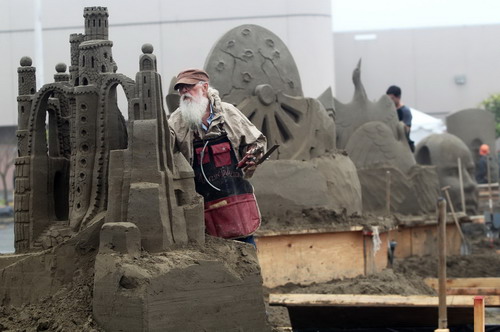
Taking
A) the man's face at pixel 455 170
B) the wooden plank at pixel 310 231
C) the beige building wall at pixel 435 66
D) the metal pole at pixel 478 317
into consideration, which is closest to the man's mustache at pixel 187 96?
the metal pole at pixel 478 317

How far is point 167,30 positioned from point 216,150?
16.4m

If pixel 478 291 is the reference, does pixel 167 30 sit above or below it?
above

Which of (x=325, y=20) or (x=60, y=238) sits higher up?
(x=325, y=20)

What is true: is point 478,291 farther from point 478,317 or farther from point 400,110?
point 400,110

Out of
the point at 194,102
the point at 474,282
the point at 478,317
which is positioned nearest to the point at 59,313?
the point at 194,102

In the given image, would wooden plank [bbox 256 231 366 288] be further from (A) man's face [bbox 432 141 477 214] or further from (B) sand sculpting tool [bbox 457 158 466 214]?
(A) man's face [bbox 432 141 477 214]

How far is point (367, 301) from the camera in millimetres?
8602

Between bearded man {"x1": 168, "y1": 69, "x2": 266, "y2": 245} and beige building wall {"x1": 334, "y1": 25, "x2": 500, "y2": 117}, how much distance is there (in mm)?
29615

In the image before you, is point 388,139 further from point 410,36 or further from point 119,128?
point 410,36

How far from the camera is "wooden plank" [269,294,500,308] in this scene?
846cm

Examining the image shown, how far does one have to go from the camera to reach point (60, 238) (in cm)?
638

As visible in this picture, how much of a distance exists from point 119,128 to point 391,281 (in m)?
4.84

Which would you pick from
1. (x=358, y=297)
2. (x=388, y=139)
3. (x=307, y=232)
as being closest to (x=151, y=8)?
(x=388, y=139)

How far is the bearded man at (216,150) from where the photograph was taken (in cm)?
671
